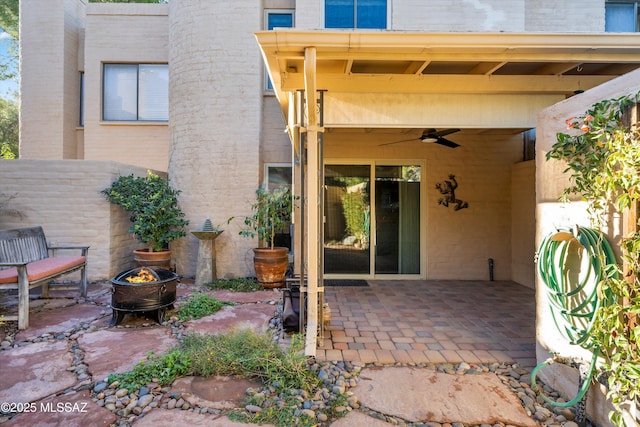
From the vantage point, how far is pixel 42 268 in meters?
4.28

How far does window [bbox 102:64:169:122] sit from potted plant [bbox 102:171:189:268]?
2412 mm

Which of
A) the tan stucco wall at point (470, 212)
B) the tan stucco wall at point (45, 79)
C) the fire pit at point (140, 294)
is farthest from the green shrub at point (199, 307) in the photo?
the tan stucco wall at point (45, 79)

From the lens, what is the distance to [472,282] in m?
6.29

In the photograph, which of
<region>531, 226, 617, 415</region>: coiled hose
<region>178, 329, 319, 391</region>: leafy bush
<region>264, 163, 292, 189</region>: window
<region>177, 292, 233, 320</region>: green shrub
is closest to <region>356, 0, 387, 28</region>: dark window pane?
<region>264, 163, 292, 189</region>: window

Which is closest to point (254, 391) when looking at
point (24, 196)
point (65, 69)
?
point (24, 196)

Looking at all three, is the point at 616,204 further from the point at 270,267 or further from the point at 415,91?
the point at 270,267

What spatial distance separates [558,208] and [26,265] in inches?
210

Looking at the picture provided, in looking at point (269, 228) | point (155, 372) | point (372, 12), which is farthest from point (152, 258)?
point (372, 12)

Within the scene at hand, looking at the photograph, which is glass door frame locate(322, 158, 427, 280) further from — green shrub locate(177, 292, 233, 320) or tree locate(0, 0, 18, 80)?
tree locate(0, 0, 18, 80)

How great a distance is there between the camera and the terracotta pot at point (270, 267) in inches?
228

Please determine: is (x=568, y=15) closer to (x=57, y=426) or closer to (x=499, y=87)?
(x=499, y=87)

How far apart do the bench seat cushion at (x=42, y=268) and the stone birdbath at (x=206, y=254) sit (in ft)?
5.62

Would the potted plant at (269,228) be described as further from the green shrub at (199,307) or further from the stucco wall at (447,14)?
the stucco wall at (447,14)

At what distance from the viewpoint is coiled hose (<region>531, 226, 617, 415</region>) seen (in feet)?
6.83
